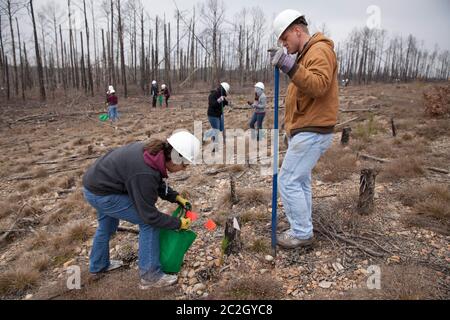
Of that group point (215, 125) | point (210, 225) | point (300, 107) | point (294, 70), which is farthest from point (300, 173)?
point (215, 125)

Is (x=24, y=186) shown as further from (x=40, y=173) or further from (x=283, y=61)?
(x=283, y=61)

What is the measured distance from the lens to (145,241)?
9.50 ft

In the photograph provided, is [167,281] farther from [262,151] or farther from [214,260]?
[262,151]

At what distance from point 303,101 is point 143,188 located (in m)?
1.62

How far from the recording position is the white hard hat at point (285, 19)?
2.63 m

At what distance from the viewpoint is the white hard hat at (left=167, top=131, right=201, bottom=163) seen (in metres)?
2.68

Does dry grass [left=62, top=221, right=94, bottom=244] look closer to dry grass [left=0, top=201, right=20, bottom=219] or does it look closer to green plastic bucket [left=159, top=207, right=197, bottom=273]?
green plastic bucket [left=159, top=207, right=197, bottom=273]

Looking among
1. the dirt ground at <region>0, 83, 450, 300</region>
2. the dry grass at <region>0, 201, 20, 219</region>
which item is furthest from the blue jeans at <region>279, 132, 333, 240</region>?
the dry grass at <region>0, 201, 20, 219</region>

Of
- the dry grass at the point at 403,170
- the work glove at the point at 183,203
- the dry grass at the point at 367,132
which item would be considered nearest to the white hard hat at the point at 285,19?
the work glove at the point at 183,203

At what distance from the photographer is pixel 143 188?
2.62 meters

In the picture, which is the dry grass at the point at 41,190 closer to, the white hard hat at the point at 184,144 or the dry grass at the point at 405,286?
the white hard hat at the point at 184,144

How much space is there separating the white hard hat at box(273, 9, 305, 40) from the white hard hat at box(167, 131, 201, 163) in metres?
1.24

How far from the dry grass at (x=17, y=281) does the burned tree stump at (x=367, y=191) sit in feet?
13.1
